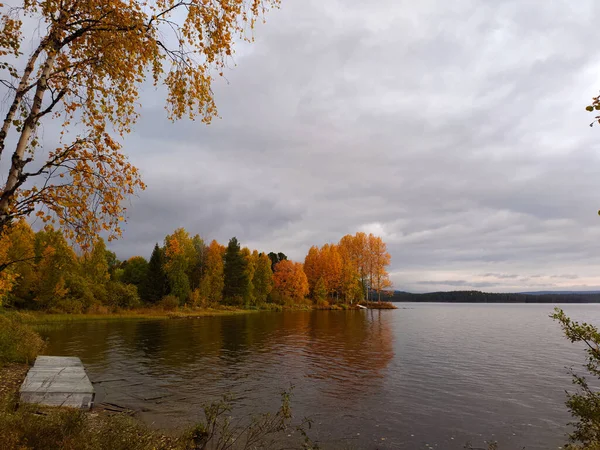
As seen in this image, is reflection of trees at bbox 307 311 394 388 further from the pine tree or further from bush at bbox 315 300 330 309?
bush at bbox 315 300 330 309

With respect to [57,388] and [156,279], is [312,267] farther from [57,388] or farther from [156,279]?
[57,388]

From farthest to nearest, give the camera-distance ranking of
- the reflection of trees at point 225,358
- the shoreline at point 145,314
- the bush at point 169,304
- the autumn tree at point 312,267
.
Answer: the autumn tree at point 312,267
the bush at point 169,304
the shoreline at point 145,314
the reflection of trees at point 225,358

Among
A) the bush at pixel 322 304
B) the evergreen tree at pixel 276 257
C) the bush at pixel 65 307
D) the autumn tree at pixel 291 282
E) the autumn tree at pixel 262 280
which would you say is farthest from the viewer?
the evergreen tree at pixel 276 257

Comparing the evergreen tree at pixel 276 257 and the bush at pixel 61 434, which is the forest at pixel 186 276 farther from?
the bush at pixel 61 434

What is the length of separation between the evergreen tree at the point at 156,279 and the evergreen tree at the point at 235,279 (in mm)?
15441

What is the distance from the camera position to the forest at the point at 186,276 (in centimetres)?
5253

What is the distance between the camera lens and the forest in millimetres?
52531

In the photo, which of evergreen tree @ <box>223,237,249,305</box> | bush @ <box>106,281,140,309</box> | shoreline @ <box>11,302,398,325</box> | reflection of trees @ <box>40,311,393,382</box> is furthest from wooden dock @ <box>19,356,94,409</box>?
evergreen tree @ <box>223,237,249,305</box>

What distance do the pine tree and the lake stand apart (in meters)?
A: 36.8

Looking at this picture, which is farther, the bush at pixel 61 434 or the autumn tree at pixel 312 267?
the autumn tree at pixel 312 267

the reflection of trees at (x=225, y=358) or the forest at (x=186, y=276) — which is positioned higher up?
the forest at (x=186, y=276)

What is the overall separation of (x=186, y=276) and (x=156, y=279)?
6.81 m

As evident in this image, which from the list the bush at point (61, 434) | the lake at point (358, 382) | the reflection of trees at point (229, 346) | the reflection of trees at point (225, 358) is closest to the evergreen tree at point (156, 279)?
the reflection of trees at point (229, 346)

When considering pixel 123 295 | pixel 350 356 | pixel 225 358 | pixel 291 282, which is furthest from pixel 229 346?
pixel 291 282
